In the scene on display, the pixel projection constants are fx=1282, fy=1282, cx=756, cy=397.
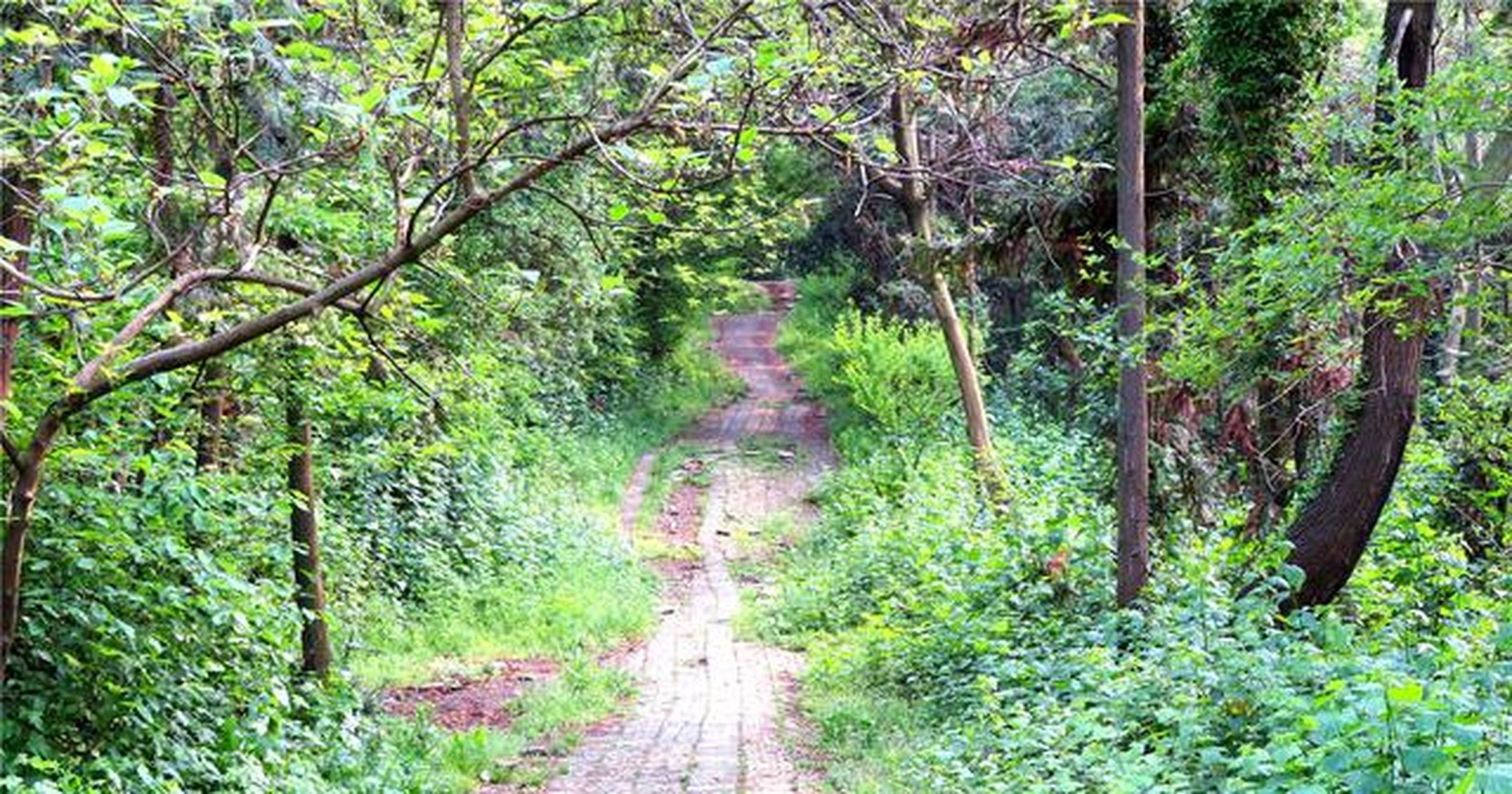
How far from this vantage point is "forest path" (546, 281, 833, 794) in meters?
8.94

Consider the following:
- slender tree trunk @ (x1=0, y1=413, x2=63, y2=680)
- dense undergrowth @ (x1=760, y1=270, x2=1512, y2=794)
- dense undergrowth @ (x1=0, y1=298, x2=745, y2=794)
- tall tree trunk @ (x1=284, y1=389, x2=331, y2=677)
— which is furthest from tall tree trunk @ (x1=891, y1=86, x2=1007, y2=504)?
slender tree trunk @ (x1=0, y1=413, x2=63, y2=680)

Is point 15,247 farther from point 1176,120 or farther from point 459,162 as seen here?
point 1176,120

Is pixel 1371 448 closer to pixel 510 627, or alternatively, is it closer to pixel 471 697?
pixel 471 697

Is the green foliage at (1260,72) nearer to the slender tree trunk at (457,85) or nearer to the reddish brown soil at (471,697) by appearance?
the slender tree trunk at (457,85)

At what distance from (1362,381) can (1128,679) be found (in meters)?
2.80

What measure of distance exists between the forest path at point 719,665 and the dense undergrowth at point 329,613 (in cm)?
54

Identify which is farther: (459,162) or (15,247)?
(459,162)

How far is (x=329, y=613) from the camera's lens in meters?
8.52

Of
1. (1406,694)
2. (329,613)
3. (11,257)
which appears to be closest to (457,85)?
(11,257)

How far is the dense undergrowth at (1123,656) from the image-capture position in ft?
16.3

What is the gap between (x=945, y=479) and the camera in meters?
16.9

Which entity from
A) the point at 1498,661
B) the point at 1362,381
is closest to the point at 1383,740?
the point at 1498,661

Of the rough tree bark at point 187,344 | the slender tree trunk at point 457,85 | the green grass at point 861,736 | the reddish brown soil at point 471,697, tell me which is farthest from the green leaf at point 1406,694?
the reddish brown soil at point 471,697

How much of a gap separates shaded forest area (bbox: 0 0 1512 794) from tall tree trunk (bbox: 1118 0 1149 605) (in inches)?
1.3
